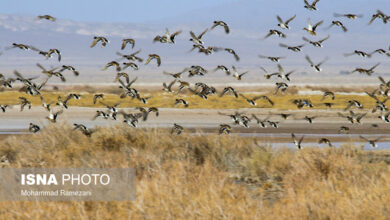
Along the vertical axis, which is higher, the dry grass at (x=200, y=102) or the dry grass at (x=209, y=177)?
the dry grass at (x=200, y=102)


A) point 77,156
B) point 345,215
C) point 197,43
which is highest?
point 197,43

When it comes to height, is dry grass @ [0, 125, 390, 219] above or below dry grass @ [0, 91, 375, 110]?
below

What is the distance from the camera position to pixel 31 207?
12.1 metres

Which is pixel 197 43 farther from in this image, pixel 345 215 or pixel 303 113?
pixel 303 113

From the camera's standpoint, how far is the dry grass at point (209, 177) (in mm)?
11578

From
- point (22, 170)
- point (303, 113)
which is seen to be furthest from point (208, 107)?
point (22, 170)

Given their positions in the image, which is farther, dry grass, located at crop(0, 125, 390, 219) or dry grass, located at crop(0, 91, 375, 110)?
dry grass, located at crop(0, 91, 375, 110)

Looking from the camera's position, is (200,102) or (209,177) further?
(200,102)

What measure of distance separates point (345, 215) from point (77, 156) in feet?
30.0

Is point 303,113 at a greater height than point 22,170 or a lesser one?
greater

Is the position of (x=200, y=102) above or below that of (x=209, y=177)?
above

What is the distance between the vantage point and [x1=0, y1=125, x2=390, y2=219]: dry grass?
38.0 ft

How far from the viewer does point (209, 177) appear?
45.0ft

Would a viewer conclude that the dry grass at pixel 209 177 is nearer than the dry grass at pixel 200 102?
Yes
